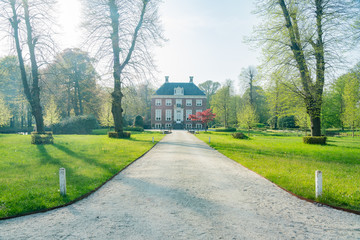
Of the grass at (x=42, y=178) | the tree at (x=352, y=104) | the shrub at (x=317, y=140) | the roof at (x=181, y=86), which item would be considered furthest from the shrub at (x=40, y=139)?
the roof at (x=181, y=86)

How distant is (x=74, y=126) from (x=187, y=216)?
29383 millimetres

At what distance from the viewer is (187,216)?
4.09m

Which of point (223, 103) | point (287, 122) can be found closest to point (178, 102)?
point (223, 103)

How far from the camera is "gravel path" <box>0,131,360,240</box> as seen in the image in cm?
348

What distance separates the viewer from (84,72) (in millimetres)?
39188

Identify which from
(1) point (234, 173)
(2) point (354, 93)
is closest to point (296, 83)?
(1) point (234, 173)

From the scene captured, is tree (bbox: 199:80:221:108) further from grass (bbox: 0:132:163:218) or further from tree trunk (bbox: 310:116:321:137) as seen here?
grass (bbox: 0:132:163:218)

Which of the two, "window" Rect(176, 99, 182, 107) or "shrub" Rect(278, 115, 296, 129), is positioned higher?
"window" Rect(176, 99, 182, 107)

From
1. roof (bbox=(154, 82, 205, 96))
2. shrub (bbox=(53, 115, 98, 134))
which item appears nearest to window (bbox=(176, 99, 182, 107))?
roof (bbox=(154, 82, 205, 96))

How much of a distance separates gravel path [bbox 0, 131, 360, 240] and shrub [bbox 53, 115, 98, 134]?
26441 millimetres

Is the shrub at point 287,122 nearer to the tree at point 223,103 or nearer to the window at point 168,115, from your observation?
the tree at point 223,103

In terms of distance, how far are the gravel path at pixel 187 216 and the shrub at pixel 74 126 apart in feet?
86.7

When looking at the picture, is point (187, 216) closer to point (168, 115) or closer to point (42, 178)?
point (42, 178)

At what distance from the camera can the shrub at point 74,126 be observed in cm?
2906
